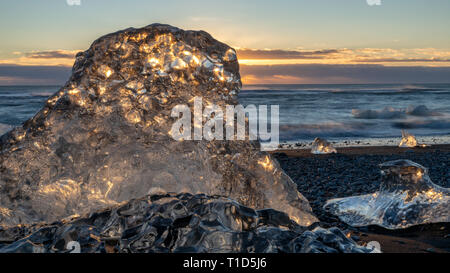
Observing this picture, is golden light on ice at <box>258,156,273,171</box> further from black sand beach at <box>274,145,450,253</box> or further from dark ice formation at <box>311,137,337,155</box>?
dark ice formation at <box>311,137,337,155</box>

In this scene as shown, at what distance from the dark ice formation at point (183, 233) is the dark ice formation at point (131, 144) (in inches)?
25.1

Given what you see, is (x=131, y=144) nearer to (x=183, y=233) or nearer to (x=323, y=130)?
(x=183, y=233)

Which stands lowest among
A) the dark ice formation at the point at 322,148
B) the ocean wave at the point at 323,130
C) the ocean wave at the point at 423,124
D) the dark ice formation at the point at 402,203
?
the ocean wave at the point at 423,124

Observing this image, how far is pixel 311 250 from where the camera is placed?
6.63 ft

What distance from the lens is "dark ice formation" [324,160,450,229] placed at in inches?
142

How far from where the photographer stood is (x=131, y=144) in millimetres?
3201

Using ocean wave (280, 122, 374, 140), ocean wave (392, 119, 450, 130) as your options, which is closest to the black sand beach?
ocean wave (280, 122, 374, 140)

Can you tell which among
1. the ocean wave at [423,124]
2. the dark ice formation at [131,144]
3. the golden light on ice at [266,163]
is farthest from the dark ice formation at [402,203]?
the ocean wave at [423,124]

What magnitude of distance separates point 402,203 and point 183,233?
2.49 metres

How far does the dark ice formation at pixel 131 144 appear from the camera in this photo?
306 cm

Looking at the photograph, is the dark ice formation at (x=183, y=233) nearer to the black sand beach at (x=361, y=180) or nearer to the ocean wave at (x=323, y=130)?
the black sand beach at (x=361, y=180)

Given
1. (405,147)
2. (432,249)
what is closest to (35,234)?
(432,249)

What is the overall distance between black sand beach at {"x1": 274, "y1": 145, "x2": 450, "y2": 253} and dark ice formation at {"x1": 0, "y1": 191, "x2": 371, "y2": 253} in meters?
1.24
